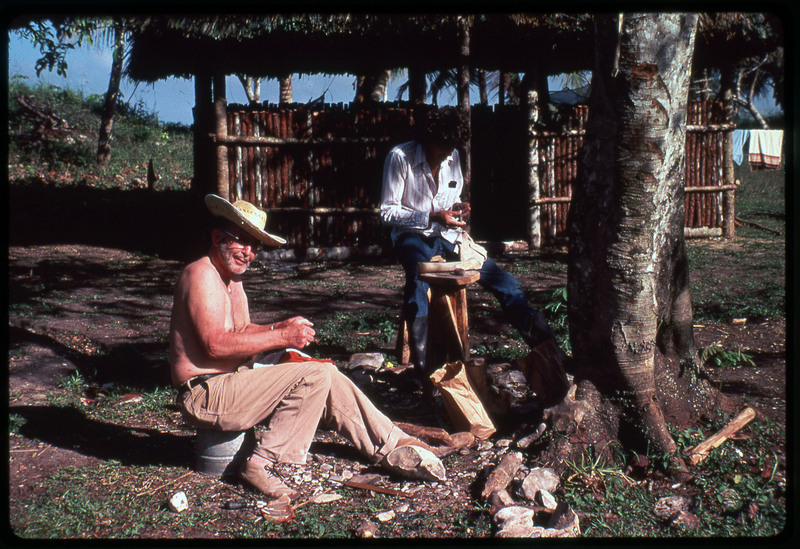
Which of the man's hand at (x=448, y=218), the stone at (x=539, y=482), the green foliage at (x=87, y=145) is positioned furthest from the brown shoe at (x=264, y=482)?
the green foliage at (x=87, y=145)

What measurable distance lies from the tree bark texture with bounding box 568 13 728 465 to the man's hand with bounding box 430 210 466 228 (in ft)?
3.77

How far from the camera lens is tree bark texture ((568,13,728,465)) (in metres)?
3.47

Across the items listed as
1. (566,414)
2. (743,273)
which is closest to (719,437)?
(566,414)

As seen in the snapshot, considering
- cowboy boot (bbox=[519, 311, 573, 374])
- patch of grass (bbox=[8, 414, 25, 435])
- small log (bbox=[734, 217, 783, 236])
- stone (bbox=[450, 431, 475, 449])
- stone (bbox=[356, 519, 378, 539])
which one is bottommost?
stone (bbox=[356, 519, 378, 539])

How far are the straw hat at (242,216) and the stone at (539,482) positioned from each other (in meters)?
1.62

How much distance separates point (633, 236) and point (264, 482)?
2.16 meters

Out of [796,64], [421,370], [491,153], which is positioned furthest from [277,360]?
[491,153]

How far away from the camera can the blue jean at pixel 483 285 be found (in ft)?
14.8

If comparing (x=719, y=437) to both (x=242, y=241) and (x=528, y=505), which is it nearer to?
(x=528, y=505)

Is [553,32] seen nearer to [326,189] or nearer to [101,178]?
[326,189]

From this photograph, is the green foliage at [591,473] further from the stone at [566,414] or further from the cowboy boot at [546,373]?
the cowboy boot at [546,373]

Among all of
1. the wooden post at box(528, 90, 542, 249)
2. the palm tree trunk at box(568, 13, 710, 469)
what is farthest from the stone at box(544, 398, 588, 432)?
the wooden post at box(528, 90, 542, 249)

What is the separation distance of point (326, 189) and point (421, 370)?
6039 millimetres

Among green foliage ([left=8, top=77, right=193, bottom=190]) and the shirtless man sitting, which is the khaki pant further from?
green foliage ([left=8, top=77, right=193, bottom=190])
